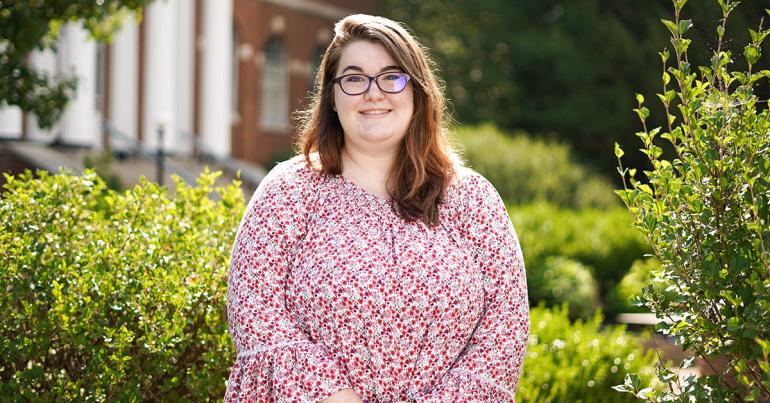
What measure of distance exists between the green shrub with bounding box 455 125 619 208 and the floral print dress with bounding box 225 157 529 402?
1472cm

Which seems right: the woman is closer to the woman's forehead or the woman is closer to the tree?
the woman's forehead

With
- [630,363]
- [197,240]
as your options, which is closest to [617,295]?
[630,363]

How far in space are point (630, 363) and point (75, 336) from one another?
305 centimetres

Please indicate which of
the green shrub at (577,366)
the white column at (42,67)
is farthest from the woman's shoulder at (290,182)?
the white column at (42,67)

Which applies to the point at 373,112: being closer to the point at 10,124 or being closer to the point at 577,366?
the point at 577,366

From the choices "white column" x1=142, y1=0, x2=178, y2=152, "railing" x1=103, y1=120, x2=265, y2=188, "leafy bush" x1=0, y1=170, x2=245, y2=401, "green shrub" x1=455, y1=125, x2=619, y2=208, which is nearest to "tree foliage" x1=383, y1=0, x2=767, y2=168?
"green shrub" x1=455, y1=125, x2=619, y2=208

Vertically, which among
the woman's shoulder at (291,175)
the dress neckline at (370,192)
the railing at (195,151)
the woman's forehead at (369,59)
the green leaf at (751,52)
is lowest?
the railing at (195,151)

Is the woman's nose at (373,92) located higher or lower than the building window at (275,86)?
higher

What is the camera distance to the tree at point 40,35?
7.45m

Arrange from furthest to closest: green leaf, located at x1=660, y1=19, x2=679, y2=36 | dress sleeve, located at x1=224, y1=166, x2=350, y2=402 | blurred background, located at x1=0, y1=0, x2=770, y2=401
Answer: blurred background, located at x1=0, y1=0, x2=770, y2=401
dress sleeve, located at x1=224, y1=166, x2=350, y2=402
green leaf, located at x1=660, y1=19, x2=679, y2=36

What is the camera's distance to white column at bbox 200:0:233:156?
21.8 metres

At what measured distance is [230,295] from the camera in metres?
3.32

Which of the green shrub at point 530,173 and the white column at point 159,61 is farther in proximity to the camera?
the white column at point 159,61

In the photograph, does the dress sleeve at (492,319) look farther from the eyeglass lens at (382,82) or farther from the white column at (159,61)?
the white column at (159,61)
